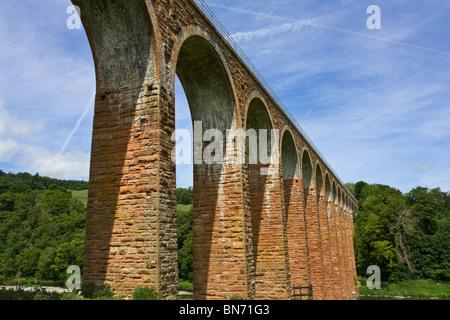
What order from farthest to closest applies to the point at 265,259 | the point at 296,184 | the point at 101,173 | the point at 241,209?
the point at 296,184 → the point at 265,259 → the point at 241,209 → the point at 101,173

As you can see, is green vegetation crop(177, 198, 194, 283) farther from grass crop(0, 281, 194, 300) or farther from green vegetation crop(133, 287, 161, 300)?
green vegetation crop(133, 287, 161, 300)

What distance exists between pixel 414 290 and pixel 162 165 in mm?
41869

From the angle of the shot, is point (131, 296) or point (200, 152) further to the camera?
point (200, 152)

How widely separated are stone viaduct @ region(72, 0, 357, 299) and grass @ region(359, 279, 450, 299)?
103 feet

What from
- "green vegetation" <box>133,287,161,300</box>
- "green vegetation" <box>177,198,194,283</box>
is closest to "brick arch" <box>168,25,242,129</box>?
"green vegetation" <box>133,287,161,300</box>

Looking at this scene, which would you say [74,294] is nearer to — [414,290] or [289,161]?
[289,161]

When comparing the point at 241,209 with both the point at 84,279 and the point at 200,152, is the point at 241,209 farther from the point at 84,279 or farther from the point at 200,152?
the point at 84,279

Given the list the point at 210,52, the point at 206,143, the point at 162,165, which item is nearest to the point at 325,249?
the point at 206,143

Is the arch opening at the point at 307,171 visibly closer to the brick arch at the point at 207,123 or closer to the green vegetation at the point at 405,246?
the brick arch at the point at 207,123

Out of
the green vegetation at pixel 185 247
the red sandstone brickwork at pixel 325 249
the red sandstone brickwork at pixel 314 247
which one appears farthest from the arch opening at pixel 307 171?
the green vegetation at pixel 185 247

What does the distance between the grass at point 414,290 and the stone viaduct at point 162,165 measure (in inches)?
1237
